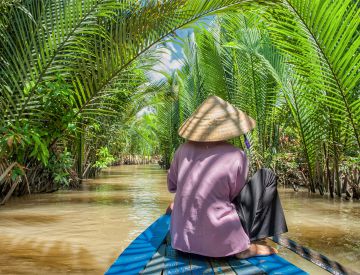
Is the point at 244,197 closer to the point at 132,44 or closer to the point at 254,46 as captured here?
the point at 132,44

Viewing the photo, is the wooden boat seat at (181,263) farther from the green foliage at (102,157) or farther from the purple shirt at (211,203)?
the green foliage at (102,157)

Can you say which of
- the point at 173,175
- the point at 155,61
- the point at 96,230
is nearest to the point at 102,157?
the point at 155,61

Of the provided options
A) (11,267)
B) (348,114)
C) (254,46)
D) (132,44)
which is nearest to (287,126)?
(254,46)

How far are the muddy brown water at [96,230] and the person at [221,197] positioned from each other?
935 mm

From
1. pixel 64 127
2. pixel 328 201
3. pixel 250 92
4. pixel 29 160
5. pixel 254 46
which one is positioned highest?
pixel 254 46

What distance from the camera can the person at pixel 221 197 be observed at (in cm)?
262

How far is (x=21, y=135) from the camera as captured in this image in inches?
240

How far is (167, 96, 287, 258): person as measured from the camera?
262cm

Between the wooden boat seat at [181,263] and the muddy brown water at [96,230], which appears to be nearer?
the wooden boat seat at [181,263]

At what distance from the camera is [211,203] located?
8.66 ft

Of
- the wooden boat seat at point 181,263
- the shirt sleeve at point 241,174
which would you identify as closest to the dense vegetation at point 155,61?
the shirt sleeve at point 241,174

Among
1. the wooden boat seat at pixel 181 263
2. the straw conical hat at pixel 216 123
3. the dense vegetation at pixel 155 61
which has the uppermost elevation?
the dense vegetation at pixel 155 61

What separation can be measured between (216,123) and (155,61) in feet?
17.1

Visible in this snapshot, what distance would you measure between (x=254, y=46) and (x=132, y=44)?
9.87ft
